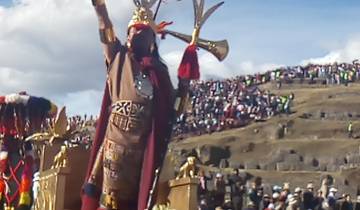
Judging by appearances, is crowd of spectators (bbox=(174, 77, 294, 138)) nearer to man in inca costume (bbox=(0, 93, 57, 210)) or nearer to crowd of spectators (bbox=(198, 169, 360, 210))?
crowd of spectators (bbox=(198, 169, 360, 210))

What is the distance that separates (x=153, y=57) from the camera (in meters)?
9.35

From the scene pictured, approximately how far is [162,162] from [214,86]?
31.1 m

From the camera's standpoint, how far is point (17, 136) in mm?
12797

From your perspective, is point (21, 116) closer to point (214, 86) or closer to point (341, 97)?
point (214, 86)

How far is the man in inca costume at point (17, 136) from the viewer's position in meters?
12.3

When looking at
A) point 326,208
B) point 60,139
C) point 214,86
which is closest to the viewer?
point 60,139

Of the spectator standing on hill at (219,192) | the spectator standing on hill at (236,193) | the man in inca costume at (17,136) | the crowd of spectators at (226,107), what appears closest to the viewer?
the man in inca costume at (17,136)

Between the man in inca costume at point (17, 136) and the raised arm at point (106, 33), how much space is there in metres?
3.21

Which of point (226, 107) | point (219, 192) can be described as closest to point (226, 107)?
point (226, 107)

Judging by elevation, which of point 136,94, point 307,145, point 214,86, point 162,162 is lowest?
point 162,162

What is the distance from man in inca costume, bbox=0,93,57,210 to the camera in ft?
40.3

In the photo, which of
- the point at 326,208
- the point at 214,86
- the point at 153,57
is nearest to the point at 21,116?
the point at 153,57

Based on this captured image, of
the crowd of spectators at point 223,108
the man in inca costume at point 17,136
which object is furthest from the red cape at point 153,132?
the crowd of spectators at point 223,108

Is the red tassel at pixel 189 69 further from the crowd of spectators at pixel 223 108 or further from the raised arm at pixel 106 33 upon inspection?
the crowd of spectators at pixel 223 108
